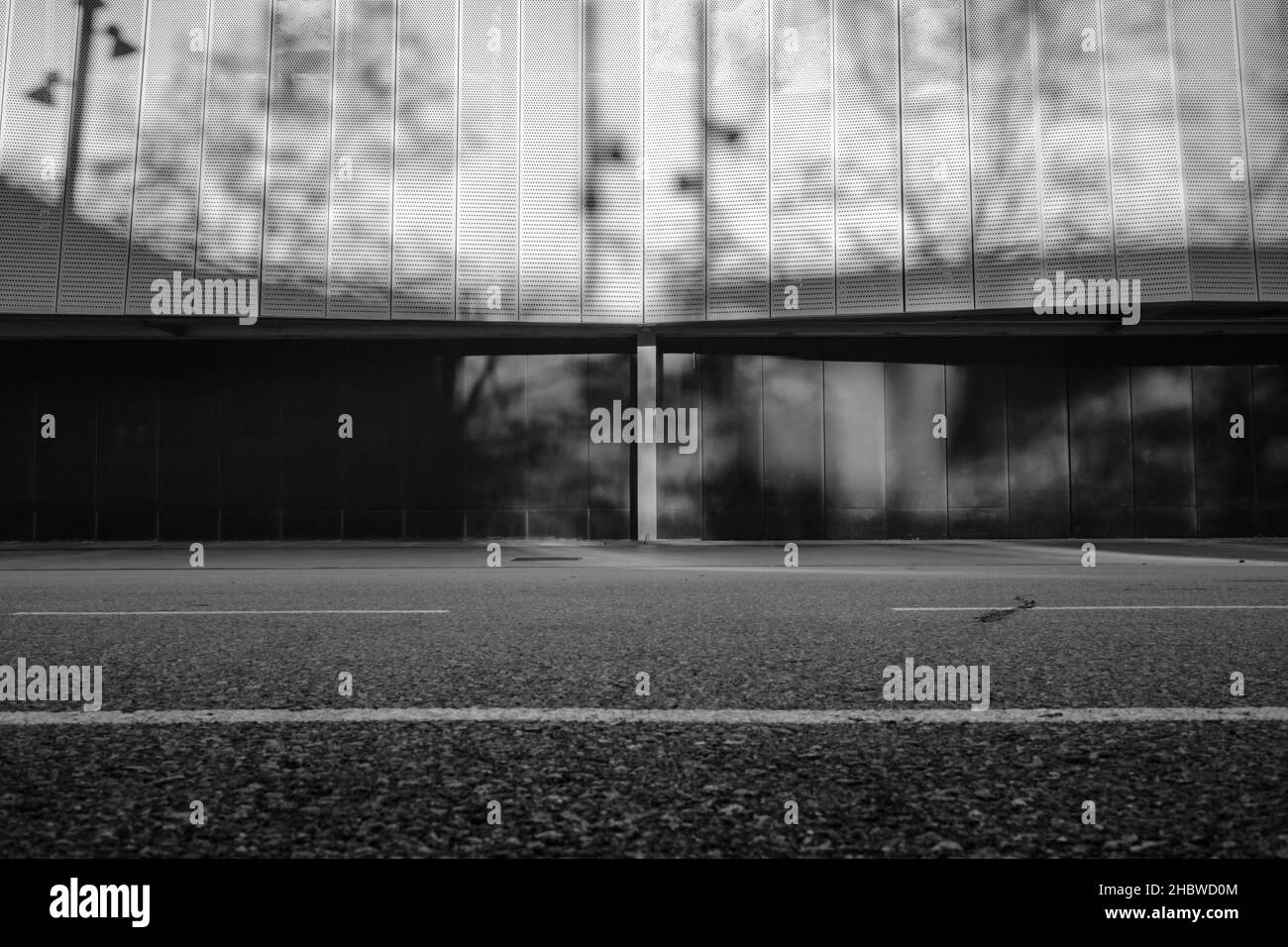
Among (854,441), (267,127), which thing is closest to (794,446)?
(854,441)

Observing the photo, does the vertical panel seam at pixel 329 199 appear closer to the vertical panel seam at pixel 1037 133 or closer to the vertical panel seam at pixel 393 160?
the vertical panel seam at pixel 393 160

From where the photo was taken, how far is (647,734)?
262 centimetres

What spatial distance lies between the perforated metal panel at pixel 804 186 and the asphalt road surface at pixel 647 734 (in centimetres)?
1192

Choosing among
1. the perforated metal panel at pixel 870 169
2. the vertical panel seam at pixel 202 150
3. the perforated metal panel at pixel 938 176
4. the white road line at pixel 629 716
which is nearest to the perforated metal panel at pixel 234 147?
the vertical panel seam at pixel 202 150

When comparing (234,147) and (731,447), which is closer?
(234,147)

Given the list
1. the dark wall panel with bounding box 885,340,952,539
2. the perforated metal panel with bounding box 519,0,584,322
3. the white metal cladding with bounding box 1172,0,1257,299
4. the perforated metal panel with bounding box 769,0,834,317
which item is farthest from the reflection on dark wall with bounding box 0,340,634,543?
the white metal cladding with bounding box 1172,0,1257,299

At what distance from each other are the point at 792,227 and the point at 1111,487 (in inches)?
327

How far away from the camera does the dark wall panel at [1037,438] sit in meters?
19.0

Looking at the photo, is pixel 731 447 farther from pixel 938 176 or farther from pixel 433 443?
pixel 938 176

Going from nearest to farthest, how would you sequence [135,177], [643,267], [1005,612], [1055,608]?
[1005,612] → [1055,608] → [135,177] → [643,267]

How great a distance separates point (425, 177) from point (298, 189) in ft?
7.66

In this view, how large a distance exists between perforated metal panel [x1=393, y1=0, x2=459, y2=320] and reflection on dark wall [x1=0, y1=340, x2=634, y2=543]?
176 centimetres
